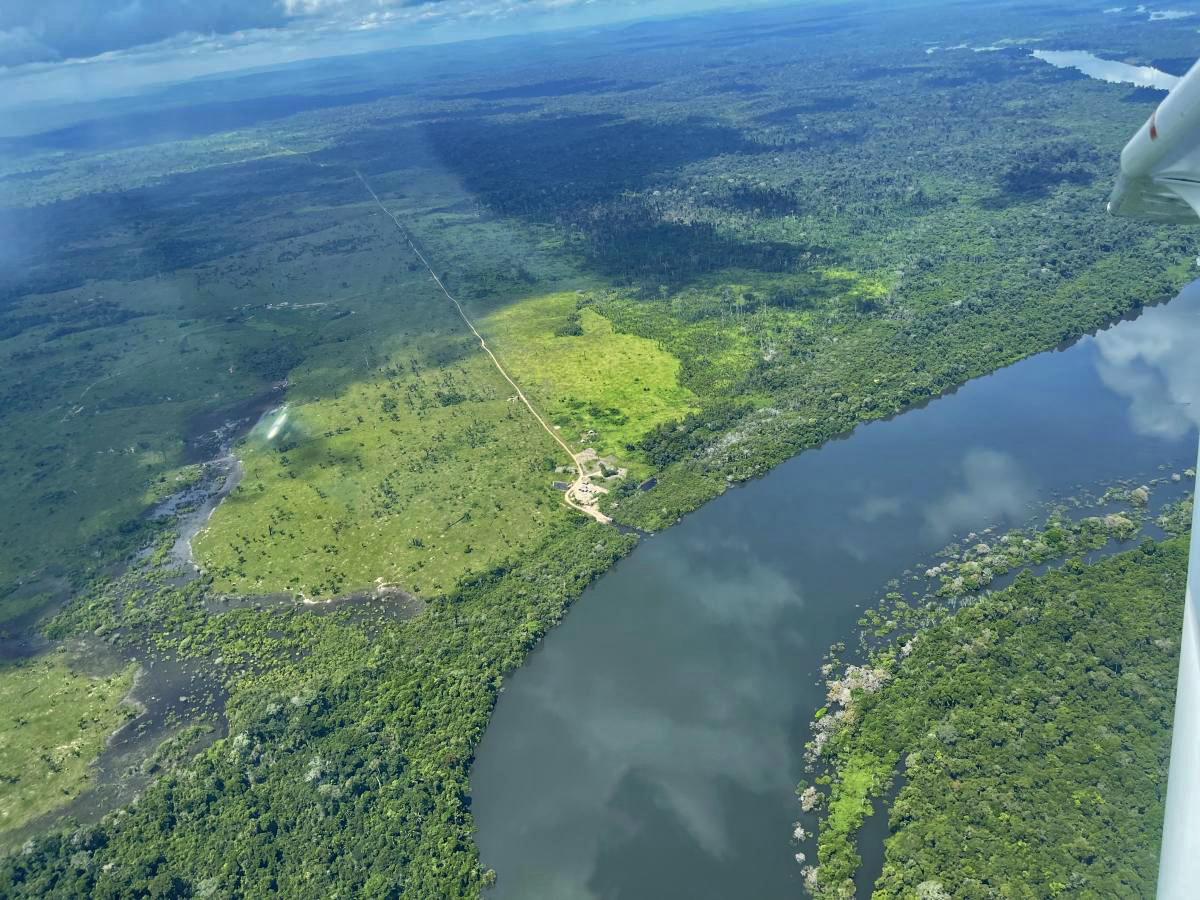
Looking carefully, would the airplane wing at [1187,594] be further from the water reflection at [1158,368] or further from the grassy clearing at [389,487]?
the water reflection at [1158,368]

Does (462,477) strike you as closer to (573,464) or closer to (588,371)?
(573,464)

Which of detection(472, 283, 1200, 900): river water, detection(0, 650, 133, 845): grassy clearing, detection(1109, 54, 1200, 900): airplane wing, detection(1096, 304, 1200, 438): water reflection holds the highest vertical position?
detection(1109, 54, 1200, 900): airplane wing

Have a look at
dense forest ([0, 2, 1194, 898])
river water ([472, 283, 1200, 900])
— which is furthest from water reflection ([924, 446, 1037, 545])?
dense forest ([0, 2, 1194, 898])

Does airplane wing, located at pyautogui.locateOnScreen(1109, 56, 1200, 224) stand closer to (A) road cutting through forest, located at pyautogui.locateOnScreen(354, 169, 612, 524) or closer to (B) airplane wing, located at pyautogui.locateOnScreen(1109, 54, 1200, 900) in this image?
(B) airplane wing, located at pyautogui.locateOnScreen(1109, 54, 1200, 900)

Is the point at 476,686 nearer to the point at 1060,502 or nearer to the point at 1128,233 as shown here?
the point at 1060,502

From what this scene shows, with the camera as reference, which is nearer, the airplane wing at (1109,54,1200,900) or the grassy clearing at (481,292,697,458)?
the airplane wing at (1109,54,1200,900)

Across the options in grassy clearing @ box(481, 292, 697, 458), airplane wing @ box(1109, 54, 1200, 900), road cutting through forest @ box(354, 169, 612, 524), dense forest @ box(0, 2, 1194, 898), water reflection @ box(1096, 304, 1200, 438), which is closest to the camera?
airplane wing @ box(1109, 54, 1200, 900)

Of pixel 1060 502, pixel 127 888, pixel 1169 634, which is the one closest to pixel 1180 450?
pixel 1060 502

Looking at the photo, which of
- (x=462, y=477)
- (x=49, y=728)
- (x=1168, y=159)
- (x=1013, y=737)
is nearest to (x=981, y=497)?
(x=1013, y=737)
